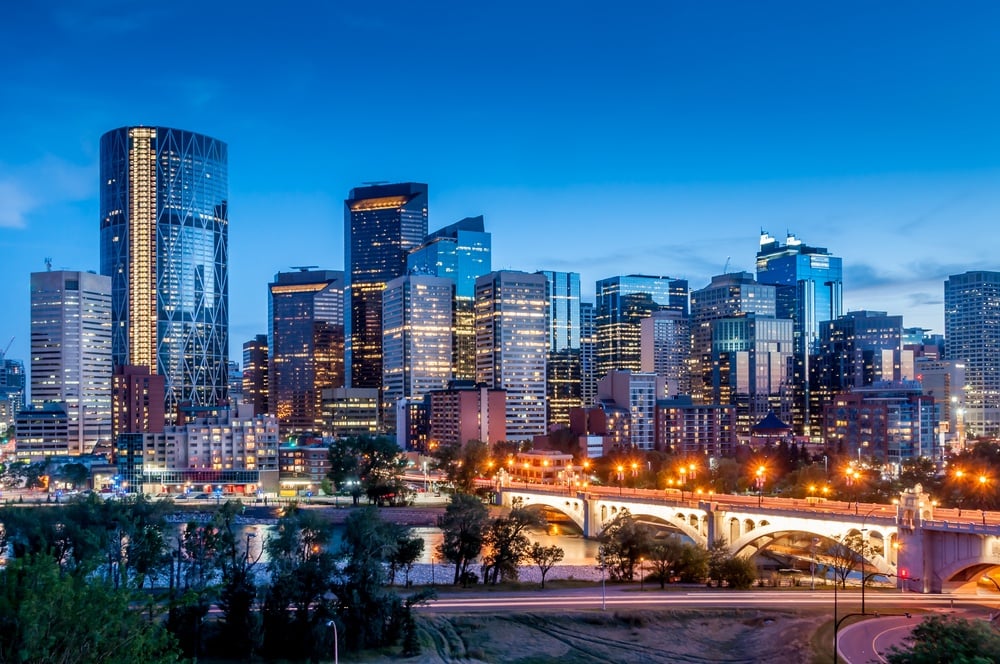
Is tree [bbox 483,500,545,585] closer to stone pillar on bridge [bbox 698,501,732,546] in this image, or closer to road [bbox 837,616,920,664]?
stone pillar on bridge [bbox 698,501,732,546]

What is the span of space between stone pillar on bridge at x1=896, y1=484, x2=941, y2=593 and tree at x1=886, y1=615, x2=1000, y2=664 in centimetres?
2712

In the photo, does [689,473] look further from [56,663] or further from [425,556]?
[56,663]

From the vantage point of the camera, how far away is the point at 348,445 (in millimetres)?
135000

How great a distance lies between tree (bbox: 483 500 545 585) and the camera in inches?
2712

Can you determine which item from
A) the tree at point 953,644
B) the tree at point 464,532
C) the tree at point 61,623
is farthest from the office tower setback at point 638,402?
the tree at point 61,623

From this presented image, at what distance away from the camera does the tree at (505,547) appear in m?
68.9

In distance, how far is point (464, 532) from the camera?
69312 millimetres

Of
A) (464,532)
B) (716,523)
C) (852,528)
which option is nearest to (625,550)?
(464,532)

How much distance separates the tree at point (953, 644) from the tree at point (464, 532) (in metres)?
36.7

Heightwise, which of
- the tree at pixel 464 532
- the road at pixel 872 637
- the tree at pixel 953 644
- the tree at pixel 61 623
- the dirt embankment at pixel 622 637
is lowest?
the dirt embankment at pixel 622 637

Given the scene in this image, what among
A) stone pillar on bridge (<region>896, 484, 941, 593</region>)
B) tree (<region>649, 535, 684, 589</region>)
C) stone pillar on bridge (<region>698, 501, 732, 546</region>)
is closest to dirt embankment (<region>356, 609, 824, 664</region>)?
tree (<region>649, 535, 684, 589</region>)

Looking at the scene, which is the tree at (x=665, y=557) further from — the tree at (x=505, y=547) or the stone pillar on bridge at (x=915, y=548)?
the stone pillar on bridge at (x=915, y=548)

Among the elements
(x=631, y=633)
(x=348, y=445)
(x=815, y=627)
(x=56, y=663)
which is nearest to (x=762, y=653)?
(x=815, y=627)

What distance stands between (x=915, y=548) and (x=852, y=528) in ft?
17.0
